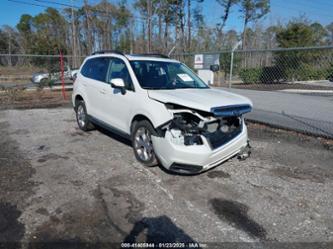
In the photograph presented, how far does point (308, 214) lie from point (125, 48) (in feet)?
143

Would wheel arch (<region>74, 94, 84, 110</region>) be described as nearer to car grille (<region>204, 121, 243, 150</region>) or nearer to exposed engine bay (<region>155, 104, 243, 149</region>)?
exposed engine bay (<region>155, 104, 243, 149</region>)

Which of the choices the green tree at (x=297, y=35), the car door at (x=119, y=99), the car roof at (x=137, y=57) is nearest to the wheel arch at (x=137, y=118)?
the car door at (x=119, y=99)

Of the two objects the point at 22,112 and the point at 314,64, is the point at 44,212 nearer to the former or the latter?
the point at 22,112

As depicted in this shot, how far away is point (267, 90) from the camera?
35.4ft

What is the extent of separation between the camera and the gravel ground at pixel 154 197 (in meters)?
3.08

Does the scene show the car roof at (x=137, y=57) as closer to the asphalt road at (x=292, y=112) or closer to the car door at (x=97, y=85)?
the car door at (x=97, y=85)

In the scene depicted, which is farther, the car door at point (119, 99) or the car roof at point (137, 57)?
the car roof at point (137, 57)

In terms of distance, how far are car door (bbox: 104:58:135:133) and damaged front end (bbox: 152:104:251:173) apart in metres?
1.00

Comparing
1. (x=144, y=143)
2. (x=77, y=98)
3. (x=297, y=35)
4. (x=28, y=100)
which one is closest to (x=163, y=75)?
(x=144, y=143)

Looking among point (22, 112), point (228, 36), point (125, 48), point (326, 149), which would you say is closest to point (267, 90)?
point (326, 149)

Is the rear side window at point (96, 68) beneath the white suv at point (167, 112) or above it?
above

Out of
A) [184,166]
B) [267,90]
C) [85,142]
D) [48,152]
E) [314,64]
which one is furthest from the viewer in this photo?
[267,90]

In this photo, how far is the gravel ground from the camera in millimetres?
3084

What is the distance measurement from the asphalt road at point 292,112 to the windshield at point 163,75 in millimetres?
3355
